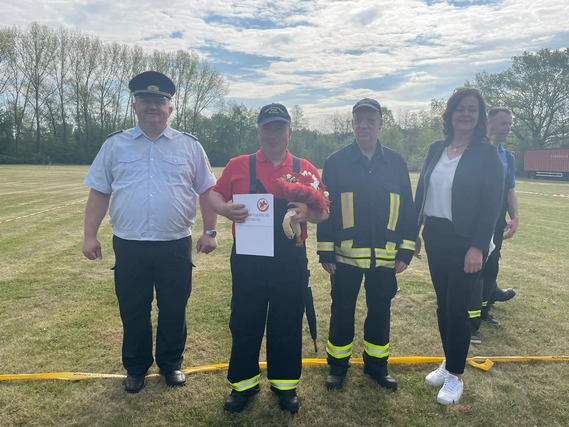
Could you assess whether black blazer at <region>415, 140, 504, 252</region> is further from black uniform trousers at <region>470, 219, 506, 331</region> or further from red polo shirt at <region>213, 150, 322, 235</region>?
black uniform trousers at <region>470, 219, 506, 331</region>

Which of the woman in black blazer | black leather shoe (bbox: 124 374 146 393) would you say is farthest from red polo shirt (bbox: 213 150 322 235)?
black leather shoe (bbox: 124 374 146 393)

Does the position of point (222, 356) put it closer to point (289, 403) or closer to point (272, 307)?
point (289, 403)

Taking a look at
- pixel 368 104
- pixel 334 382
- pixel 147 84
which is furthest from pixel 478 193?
pixel 147 84

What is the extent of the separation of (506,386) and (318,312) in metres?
2.31

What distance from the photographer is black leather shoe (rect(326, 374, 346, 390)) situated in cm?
331

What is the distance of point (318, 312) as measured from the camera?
5.13m

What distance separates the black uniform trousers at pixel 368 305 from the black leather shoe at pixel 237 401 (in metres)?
0.82

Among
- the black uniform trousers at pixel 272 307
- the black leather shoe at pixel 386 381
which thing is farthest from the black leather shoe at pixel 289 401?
the black leather shoe at pixel 386 381

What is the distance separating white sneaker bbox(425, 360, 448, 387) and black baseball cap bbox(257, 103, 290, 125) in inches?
100

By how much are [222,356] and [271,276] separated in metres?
1.50

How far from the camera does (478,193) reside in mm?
3008

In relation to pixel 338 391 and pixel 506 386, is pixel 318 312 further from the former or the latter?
pixel 506 386

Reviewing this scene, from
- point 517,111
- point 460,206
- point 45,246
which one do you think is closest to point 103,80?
point 45,246

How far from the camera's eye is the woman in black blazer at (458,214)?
9.83 ft
